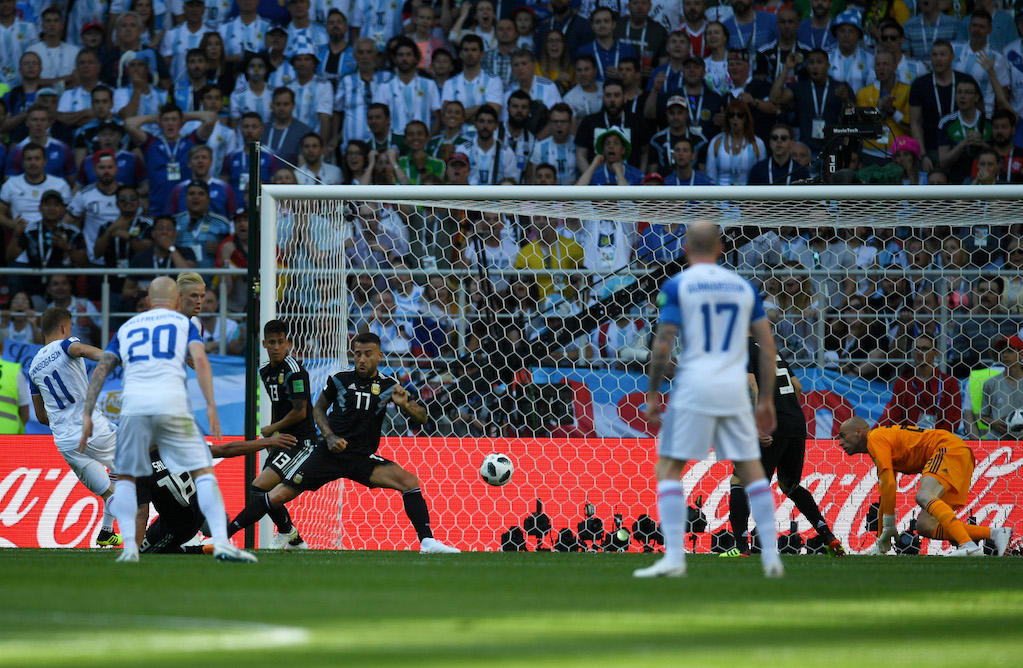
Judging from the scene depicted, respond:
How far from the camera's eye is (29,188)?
49.0 ft

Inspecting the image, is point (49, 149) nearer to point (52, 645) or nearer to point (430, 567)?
point (430, 567)

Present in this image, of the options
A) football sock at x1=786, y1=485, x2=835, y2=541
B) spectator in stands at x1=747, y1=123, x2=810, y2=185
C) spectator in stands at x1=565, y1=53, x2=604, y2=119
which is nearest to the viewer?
football sock at x1=786, y1=485, x2=835, y2=541

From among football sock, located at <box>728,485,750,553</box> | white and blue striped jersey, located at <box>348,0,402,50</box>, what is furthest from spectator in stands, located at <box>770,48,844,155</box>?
football sock, located at <box>728,485,750,553</box>

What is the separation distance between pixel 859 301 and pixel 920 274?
584 millimetres

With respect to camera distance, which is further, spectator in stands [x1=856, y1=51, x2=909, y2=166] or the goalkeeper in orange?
spectator in stands [x1=856, y1=51, x2=909, y2=166]

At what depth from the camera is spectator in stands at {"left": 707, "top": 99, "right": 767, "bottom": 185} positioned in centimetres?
1420

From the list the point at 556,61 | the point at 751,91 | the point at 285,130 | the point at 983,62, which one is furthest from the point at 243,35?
the point at 983,62

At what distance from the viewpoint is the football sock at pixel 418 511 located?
1020cm

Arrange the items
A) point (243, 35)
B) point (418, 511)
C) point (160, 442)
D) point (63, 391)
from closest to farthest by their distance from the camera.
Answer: point (160, 442) → point (418, 511) → point (63, 391) → point (243, 35)

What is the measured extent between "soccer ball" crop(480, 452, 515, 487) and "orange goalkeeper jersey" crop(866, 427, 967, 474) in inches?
113

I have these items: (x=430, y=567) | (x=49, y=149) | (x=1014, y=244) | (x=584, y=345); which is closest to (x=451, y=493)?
(x=584, y=345)

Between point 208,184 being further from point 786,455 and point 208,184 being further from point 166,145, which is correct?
point 786,455

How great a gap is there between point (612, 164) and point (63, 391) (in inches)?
247

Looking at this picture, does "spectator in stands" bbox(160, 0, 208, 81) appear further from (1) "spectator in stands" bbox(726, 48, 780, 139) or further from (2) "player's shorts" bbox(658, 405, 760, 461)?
(2) "player's shorts" bbox(658, 405, 760, 461)
